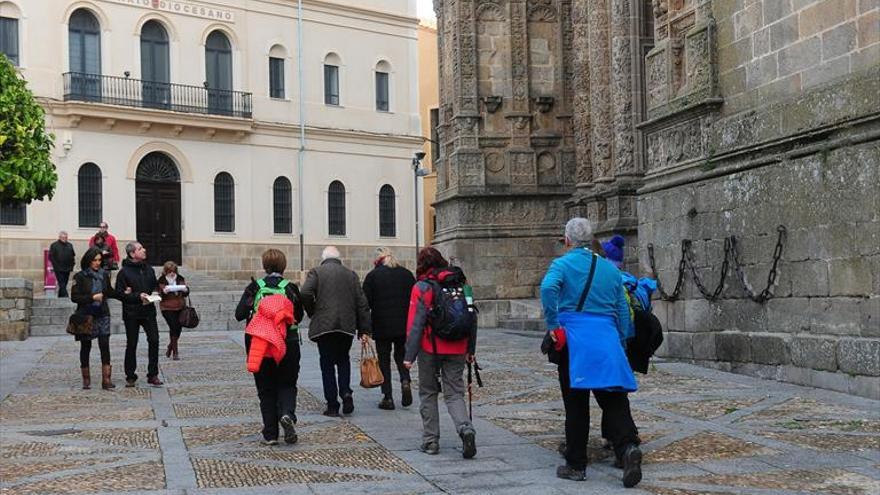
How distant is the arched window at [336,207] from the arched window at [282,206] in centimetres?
172

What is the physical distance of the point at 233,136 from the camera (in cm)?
3903

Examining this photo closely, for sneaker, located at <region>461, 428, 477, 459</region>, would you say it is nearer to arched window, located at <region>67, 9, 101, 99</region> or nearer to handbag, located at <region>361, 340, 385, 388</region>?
handbag, located at <region>361, 340, 385, 388</region>

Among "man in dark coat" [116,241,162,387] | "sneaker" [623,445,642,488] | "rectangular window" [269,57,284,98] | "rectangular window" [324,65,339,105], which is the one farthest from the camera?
"rectangular window" [324,65,339,105]

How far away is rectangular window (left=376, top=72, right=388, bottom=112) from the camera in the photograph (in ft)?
144

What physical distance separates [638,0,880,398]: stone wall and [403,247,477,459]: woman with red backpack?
4323 mm

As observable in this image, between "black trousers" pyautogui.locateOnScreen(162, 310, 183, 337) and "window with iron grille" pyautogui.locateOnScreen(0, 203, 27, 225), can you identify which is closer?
"black trousers" pyautogui.locateOnScreen(162, 310, 183, 337)

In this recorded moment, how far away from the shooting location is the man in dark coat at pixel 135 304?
1366cm

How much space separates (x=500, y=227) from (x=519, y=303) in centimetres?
163

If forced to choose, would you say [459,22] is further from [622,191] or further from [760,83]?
[760,83]

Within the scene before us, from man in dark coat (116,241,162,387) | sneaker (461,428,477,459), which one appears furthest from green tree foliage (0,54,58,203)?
sneaker (461,428,477,459)

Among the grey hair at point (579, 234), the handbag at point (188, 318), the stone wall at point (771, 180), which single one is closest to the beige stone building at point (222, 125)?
the handbag at point (188, 318)

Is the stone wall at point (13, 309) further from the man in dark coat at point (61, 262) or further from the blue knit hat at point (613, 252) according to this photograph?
the blue knit hat at point (613, 252)

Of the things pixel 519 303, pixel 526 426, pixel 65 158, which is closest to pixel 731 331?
pixel 526 426

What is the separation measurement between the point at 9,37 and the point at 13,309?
46.2 feet
